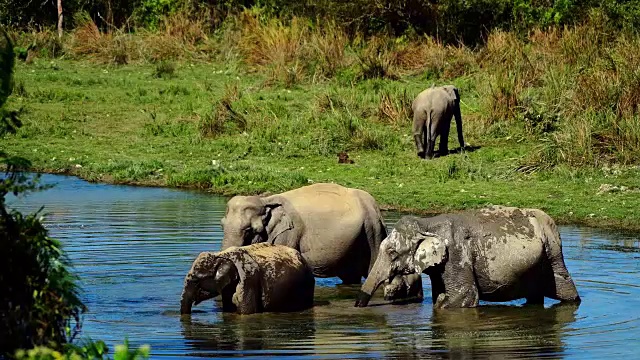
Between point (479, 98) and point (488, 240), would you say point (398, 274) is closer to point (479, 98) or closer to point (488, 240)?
point (488, 240)

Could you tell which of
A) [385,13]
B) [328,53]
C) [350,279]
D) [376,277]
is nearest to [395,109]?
[328,53]

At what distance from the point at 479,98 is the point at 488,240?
454 inches

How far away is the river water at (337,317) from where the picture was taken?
10.5 meters

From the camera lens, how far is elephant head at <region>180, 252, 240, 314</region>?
1149 cm

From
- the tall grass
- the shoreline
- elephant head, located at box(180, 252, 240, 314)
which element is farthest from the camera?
the tall grass

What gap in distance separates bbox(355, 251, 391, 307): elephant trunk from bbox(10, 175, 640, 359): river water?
4.9 inches

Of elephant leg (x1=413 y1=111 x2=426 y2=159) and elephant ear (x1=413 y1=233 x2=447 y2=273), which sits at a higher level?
elephant ear (x1=413 y1=233 x2=447 y2=273)

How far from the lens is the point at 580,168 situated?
1859 centimetres

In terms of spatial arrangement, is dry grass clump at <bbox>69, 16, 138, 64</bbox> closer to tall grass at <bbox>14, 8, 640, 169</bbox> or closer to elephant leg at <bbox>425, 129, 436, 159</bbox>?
tall grass at <bbox>14, 8, 640, 169</bbox>

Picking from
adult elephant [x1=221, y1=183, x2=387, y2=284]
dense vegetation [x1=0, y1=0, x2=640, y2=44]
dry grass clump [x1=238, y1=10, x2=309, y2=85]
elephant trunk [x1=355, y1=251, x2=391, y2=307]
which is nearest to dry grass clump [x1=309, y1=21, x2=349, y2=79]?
dry grass clump [x1=238, y1=10, x2=309, y2=85]

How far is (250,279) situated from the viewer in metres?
11.6

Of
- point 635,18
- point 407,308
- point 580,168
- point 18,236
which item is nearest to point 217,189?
point 580,168

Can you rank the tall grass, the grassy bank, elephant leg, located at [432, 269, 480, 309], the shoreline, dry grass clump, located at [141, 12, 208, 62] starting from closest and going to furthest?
elephant leg, located at [432, 269, 480, 309]
the shoreline
the grassy bank
the tall grass
dry grass clump, located at [141, 12, 208, 62]

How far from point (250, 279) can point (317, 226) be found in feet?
4.26
